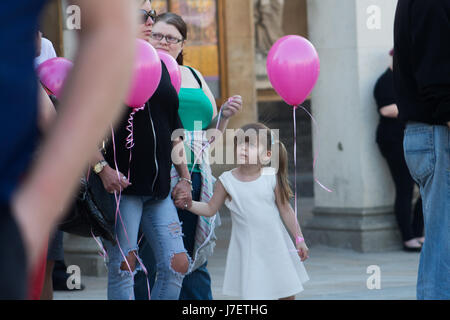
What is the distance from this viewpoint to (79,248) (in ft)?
23.4

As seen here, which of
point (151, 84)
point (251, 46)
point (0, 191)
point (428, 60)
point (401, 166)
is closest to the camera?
point (0, 191)

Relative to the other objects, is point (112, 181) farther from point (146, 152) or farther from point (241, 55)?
point (241, 55)

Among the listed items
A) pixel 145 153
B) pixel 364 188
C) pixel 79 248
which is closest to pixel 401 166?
pixel 364 188

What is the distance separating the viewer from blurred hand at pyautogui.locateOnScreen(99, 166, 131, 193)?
4.31 meters

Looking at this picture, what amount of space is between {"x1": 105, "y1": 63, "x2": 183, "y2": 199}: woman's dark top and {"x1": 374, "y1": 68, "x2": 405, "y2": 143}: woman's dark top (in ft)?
11.9

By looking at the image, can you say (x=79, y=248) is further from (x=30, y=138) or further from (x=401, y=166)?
(x=30, y=138)

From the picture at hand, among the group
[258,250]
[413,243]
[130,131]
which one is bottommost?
[413,243]

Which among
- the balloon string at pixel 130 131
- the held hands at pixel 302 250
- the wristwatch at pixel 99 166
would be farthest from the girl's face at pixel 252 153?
the wristwatch at pixel 99 166

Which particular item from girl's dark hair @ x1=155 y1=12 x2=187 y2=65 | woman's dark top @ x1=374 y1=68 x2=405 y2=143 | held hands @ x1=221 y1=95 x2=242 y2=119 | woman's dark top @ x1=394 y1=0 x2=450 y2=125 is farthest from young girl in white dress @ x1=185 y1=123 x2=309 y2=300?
woman's dark top @ x1=374 y1=68 x2=405 y2=143

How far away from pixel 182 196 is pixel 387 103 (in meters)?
3.57

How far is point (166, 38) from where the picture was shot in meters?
5.22

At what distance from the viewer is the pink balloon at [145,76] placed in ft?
13.9

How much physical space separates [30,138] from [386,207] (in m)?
7.36

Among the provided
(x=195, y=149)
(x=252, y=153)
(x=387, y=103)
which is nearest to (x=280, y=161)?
(x=252, y=153)
